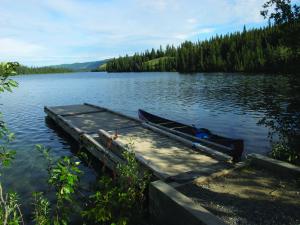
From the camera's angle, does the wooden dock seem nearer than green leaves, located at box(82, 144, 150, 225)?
No

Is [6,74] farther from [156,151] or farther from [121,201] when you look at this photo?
[156,151]

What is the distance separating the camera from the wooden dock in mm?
10831

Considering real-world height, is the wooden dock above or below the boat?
below

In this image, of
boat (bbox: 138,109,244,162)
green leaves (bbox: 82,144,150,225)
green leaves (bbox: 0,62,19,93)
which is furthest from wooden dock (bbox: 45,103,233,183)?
green leaves (bbox: 0,62,19,93)

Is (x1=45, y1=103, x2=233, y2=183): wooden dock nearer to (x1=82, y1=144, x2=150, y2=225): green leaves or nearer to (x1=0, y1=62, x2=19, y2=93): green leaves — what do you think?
(x1=82, y1=144, x2=150, y2=225): green leaves

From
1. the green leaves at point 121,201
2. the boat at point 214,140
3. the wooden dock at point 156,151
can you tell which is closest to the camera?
the green leaves at point 121,201

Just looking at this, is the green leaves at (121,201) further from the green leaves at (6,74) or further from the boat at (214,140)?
the boat at (214,140)

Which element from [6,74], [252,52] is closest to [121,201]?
[6,74]

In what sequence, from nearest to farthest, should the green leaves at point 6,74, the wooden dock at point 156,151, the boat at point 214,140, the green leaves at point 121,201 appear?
the green leaves at point 6,74, the green leaves at point 121,201, the wooden dock at point 156,151, the boat at point 214,140

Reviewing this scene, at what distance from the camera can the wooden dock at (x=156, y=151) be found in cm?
1083

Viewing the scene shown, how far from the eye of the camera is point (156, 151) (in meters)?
13.4

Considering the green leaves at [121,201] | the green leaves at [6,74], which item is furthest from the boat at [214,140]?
the green leaves at [6,74]

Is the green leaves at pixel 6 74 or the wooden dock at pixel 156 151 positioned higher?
the green leaves at pixel 6 74

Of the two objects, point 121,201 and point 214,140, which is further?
point 214,140
